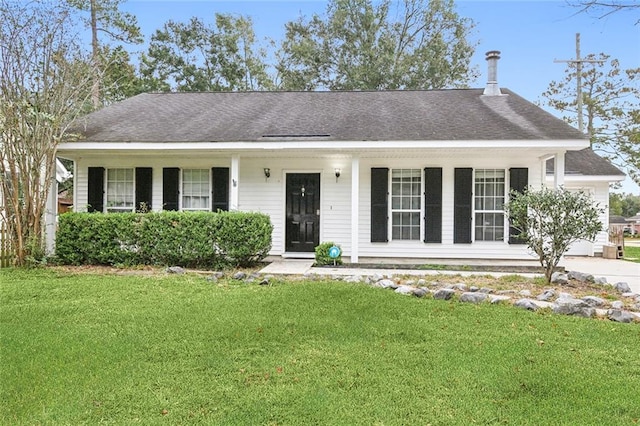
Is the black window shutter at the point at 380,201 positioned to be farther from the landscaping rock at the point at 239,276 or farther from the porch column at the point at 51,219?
the porch column at the point at 51,219

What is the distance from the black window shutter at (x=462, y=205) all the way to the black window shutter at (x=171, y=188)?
20.8 ft

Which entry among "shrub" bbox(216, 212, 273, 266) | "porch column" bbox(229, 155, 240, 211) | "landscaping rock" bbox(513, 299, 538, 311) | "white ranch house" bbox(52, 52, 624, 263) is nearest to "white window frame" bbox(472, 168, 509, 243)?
"white ranch house" bbox(52, 52, 624, 263)

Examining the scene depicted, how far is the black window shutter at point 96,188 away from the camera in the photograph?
9.62m

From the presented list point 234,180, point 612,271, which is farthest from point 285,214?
point 612,271

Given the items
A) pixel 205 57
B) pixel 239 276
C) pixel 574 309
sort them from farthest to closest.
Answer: pixel 205 57 → pixel 239 276 → pixel 574 309

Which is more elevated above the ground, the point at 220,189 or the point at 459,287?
the point at 220,189

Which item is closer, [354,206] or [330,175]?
[354,206]

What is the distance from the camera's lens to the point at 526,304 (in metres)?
4.71

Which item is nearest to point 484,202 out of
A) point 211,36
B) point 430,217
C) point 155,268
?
point 430,217

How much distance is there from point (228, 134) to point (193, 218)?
2.05 metres

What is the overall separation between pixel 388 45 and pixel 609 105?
11.2 m

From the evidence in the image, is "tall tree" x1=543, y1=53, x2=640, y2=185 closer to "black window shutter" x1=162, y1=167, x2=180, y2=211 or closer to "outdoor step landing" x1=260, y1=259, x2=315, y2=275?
"outdoor step landing" x1=260, y1=259, x2=315, y2=275

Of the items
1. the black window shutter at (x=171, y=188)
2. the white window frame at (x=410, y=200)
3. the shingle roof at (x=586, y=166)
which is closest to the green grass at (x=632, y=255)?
the shingle roof at (x=586, y=166)

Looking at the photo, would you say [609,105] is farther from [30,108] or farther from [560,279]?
[30,108]
